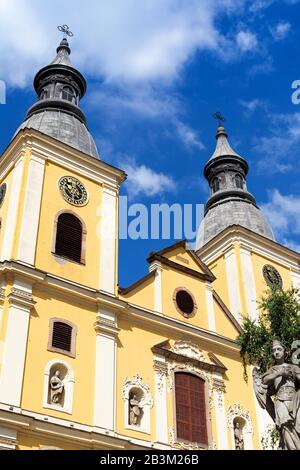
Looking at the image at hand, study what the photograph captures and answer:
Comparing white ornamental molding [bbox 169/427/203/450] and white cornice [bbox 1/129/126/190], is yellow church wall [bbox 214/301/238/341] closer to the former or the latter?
white ornamental molding [bbox 169/427/203/450]

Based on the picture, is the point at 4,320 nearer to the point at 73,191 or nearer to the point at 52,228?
the point at 52,228

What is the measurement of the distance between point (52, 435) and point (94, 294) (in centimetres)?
507

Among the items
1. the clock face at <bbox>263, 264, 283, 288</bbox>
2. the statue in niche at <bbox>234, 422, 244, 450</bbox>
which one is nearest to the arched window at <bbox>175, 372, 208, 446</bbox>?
the statue in niche at <bbox>234, 422, 244, 450</bbox>

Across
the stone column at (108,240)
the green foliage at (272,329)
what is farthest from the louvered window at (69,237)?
the green foliage at (272,329)

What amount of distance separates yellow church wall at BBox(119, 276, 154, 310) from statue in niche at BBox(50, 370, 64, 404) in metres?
4.45

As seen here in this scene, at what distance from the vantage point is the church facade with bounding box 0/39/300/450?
18.2 meters

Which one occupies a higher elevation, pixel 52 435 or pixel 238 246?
pixel 238 246

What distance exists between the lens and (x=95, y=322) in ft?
67.3

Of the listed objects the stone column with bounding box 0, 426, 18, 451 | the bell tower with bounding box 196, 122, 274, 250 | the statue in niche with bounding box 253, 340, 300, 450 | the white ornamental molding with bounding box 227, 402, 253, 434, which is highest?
the bell tower with bounding box 196, 122, 274, 250
